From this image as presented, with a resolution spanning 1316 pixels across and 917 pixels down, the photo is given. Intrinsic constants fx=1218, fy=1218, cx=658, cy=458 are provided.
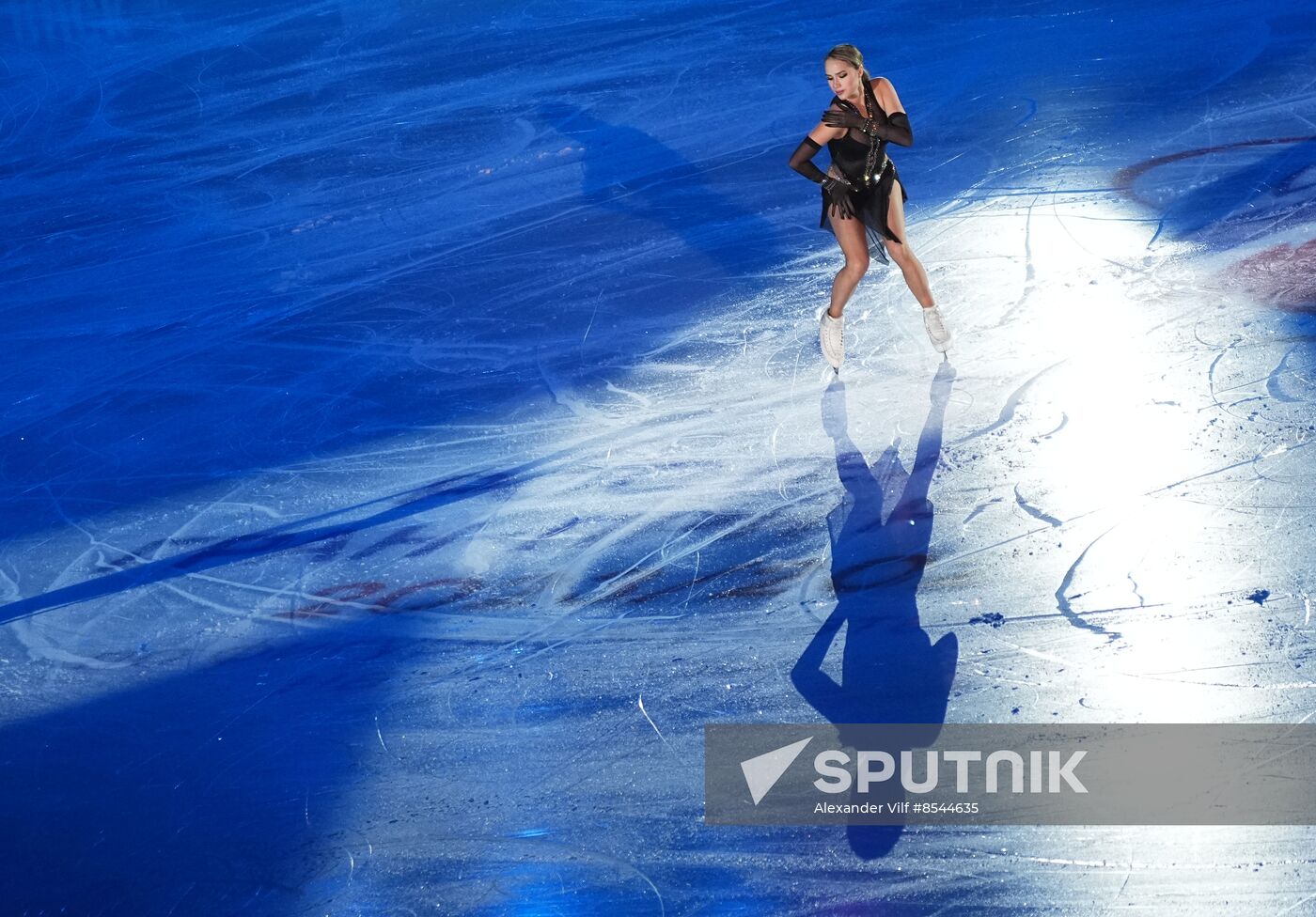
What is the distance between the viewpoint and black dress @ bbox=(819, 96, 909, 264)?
483cm

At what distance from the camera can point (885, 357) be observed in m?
5.37

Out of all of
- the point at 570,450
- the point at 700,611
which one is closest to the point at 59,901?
the point at 700,611

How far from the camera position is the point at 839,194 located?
195 inches

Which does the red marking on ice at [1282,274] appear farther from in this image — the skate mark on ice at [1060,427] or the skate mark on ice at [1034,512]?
the skate mark on ice at [1034,512]

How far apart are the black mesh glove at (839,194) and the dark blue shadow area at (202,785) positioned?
96.6 inches

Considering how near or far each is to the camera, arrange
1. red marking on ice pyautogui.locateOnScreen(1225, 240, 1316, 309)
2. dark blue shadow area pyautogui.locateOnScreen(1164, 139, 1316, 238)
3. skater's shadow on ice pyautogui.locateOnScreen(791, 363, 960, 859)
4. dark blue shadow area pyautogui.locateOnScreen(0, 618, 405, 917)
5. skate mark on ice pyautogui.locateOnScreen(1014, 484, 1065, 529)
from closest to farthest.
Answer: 1. dark blue shadow area pyautogui.locateOnScreen(0, 618, 405, 917)
2. skater's shadow on ice pyautogui.locateOnScreen(791, 363, 960, 859)
3. skate mark on ice pyautogui.locateOnScreen(1014, 484, 1065, 529)
4. red marking on ice pyautogui.locateOnScreen(1225, 240, 1316, 309)
5. dark blue shadow area pyautogui.locateOnScreen(1164, 139, 1316, 238)

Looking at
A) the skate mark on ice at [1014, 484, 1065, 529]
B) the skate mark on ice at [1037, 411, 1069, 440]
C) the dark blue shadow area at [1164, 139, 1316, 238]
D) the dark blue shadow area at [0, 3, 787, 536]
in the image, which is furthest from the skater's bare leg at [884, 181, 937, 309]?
the dark blue shadow area at [1164, 139, 1316, 238]

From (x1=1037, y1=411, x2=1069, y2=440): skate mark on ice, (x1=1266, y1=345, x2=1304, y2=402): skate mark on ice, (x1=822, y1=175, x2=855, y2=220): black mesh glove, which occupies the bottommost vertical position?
(x1=1037, y1=411, x2=1069, y2=440): skate mark on ice

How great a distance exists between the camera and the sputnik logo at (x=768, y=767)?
11.6ft

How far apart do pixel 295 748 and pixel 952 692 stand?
2.07 m

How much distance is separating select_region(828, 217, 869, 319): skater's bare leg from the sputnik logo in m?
2.20

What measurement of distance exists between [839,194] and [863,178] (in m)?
0.12

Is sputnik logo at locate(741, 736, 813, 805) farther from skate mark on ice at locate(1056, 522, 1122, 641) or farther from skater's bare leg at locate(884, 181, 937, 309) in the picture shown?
skater's bare leg at locate(884, 181, 937, 309)

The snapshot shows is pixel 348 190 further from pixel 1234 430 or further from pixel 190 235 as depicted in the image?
pixel 1234 430
